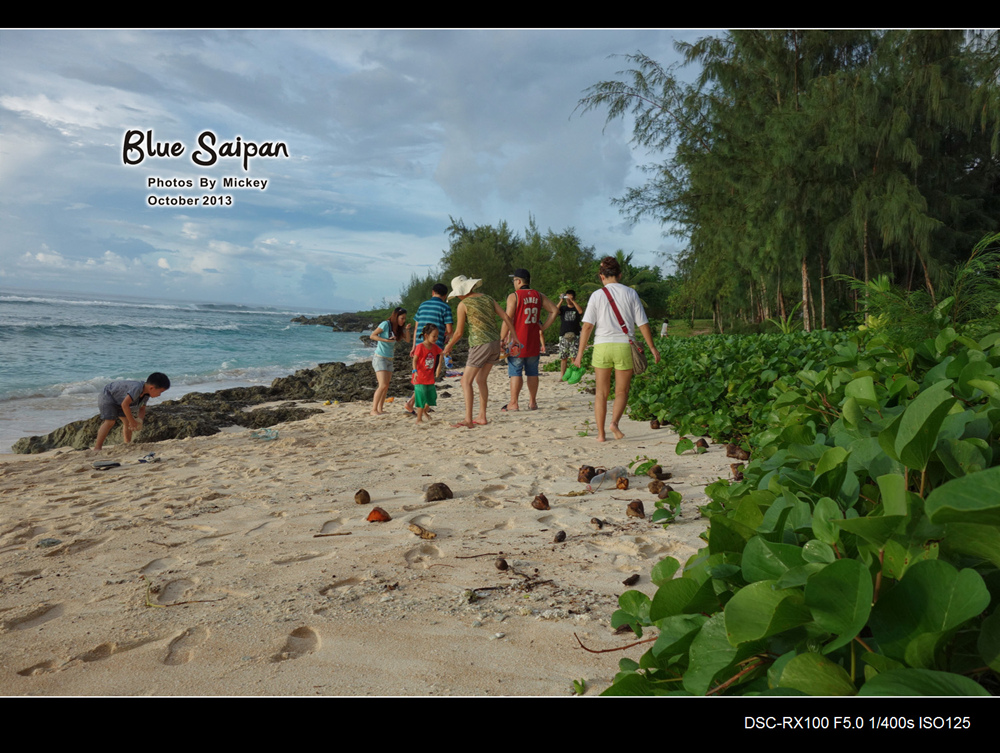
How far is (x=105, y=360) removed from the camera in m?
20.5

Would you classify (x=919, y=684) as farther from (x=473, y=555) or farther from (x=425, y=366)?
(x=425, y=366)

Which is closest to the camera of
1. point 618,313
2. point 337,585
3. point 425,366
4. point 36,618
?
Result: point 36,618

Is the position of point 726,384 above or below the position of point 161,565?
above

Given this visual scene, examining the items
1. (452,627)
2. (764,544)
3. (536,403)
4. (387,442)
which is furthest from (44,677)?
(536,403)

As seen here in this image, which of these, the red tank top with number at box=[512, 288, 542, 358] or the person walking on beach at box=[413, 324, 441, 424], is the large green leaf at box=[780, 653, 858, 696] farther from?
the red tank top with number at box=[512, 288, 542, 358]

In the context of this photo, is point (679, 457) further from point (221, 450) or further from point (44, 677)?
point (221, 450)

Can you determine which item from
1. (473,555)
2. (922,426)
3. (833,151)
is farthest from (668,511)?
(833,151)

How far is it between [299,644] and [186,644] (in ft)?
1.33

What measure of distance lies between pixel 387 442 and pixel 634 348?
2.79 metres

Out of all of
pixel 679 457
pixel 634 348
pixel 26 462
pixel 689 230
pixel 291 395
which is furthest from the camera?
pixel 689 230

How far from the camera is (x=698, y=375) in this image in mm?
6184

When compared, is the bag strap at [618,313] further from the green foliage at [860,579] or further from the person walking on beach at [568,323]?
the person walking on beach at [568,323]

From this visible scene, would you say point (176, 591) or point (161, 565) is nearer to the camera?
point (176, 591)

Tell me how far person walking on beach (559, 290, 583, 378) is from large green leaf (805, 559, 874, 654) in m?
10.2
